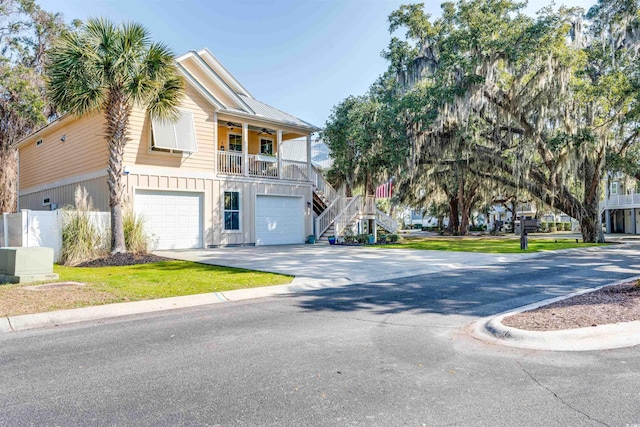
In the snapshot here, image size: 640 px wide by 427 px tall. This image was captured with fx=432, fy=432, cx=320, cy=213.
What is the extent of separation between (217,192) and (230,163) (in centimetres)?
170

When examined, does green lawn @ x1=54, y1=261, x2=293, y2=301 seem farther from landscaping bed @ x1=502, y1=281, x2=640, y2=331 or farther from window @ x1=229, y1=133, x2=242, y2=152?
window @ x1=229, y1=133, x2=242, y2=152

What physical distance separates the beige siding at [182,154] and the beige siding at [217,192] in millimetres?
576

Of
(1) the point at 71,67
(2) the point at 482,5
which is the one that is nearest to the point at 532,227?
(2) the point at 482,5

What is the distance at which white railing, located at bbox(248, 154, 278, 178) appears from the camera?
68.1ft

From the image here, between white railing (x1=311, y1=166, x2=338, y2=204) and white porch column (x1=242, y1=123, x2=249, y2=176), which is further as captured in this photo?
white railing (x1=311, y1=166, x2=338, y2=204)

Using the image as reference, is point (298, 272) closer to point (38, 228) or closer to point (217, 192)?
point (38, 228)

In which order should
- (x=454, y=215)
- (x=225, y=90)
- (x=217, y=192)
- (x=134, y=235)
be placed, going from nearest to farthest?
1. (x=134, y=235)
2. (x=217, y=192)
3. (x=225, y=90)
4. (x=454, y=215)

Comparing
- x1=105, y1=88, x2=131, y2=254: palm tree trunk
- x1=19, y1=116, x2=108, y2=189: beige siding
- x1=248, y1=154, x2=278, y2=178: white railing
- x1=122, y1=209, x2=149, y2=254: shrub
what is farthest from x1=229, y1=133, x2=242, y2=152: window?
x1=105, y1=88, x2=131, y2=254: palm tree trunk

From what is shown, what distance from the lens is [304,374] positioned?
3.95 m

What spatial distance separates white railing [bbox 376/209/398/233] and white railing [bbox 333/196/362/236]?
4.86ft

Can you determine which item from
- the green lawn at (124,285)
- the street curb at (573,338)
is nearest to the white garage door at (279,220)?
the green lawn at (124,285)

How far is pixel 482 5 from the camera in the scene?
18.5 metres

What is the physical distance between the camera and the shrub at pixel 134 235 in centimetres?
1412

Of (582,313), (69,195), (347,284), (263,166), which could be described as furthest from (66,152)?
(582,313)
